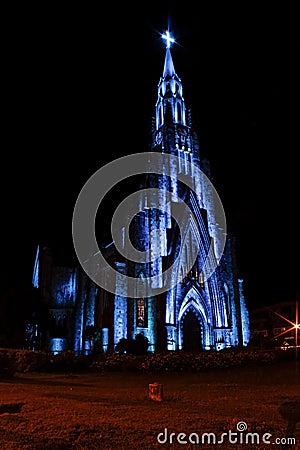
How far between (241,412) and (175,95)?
188 feet

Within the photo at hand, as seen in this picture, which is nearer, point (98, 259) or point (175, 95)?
point (98, 259)

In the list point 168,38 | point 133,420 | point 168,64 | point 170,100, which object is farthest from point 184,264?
point 168,38

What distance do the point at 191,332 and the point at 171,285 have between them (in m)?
7.44

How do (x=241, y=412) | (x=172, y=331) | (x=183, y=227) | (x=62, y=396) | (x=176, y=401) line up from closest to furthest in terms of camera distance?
(x=241, y=412) → (x=176, y=401) → (x=62, y=396) → (x=172, y=331) → (x=183, y=227)

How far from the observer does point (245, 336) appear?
5200 centimetres

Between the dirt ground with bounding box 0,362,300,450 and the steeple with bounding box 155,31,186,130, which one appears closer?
the dirt ground with bounding box 0,362,300,450

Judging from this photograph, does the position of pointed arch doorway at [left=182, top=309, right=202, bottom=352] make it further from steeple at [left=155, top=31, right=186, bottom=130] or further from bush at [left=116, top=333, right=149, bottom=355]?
steeple at [left=155, top=31, right=186, bottom=130]

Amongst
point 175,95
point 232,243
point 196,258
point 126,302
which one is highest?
point 175,95

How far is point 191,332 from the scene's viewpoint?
1909 inches

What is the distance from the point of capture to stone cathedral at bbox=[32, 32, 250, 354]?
44312 mm

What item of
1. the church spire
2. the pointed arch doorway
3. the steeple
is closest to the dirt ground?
the pointed arch doorway

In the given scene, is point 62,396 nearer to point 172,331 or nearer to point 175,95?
point 172,331

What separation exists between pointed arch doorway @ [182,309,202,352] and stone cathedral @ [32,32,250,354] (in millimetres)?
118

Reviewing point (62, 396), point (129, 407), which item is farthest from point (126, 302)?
→ point (129, 407)
